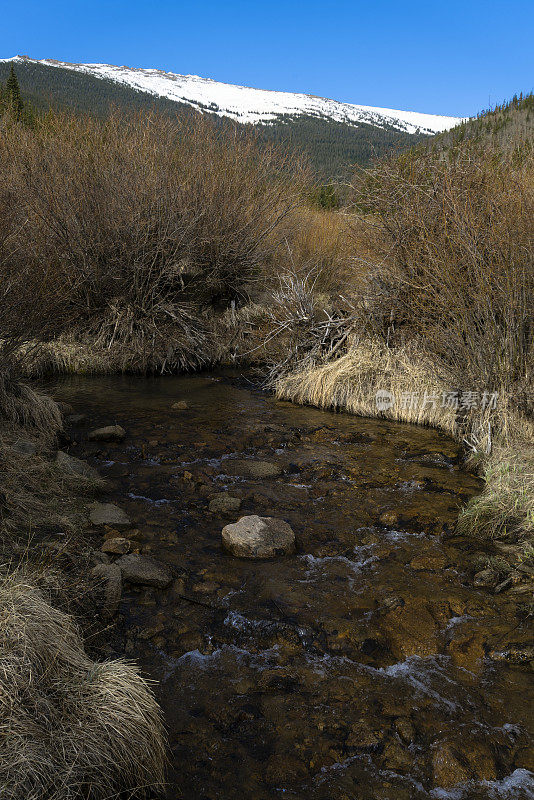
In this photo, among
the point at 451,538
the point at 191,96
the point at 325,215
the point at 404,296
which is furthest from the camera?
the point at 191,96

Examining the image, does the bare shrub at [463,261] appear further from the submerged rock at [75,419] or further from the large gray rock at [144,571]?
the submerged rock at [75,419]

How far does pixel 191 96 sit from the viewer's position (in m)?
191

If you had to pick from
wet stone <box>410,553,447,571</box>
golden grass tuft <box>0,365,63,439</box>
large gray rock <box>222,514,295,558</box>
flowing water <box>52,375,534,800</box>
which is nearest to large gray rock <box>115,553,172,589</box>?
flowing water <box>52,375,534,800</box>

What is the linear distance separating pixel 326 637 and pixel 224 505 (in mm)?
2164

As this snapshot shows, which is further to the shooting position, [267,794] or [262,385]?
[262,385]

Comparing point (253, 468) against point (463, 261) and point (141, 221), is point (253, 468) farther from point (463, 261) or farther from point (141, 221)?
point (141, 221)

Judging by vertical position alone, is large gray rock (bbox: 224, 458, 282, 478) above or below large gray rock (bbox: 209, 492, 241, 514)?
above

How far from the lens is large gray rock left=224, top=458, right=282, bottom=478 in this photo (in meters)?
6.87

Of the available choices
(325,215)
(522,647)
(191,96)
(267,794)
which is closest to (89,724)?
(267,794)

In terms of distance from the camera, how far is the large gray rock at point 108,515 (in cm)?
527

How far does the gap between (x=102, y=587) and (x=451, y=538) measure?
3.11 metres

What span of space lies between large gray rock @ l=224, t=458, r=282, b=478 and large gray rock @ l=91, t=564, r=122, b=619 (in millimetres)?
2684

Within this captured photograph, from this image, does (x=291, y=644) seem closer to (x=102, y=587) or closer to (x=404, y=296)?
(x=102, y=587)

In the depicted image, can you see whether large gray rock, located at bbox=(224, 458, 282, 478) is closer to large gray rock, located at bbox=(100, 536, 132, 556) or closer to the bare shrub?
large gray rock, located at bbox=(100, 536, 132, 556)
